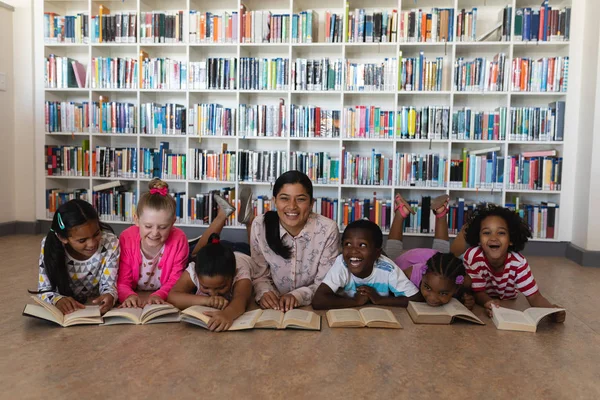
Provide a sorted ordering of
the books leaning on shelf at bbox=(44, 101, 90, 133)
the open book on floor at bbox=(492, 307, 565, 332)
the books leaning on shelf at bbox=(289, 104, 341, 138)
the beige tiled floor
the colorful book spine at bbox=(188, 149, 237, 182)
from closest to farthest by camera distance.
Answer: the beige tiled floor → the open book on floor at bbox=(492, 307, 565, 332) → the books leaning on shelf at bbox=(289, 104, 341, 138) → the colorful book spine at bbox=(188, 149, 237, 182) → the books leaning on shelf at bbox=(44, 101, 90, 133)

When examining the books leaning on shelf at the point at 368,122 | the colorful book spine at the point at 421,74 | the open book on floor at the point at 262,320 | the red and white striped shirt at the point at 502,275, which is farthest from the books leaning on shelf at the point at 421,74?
the open book on floor at the point at 262,320

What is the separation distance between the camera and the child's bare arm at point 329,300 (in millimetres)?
2312

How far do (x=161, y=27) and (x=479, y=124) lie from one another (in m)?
2.75

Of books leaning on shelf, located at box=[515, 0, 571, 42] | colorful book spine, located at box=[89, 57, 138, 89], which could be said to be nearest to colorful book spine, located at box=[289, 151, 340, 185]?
colorful book spine, located at box=[89, 57, 138, 89]

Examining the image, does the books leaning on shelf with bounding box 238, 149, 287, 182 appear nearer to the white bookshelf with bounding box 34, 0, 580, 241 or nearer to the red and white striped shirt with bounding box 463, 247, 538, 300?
the white bookshelf with bounding box 34, 0, 580, 241

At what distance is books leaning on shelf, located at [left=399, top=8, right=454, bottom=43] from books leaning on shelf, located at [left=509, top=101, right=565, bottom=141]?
805 millimetres

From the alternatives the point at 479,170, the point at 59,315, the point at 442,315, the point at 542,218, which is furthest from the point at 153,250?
the point at 542,218

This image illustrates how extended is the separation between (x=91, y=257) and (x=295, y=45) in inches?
104

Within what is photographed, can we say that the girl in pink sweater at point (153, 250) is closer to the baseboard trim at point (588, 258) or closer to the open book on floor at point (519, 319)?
the open book on floor at point (519, 319)

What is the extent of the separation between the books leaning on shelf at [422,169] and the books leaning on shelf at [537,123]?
1.96ft

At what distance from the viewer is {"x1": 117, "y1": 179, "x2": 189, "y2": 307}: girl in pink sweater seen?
7.76 ft

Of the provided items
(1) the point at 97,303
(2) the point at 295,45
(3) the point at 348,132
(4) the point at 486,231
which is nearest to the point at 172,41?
(2) the point at 295,45

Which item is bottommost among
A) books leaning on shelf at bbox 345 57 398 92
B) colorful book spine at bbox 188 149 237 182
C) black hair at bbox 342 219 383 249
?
black hair at bbox 342 219 383 249

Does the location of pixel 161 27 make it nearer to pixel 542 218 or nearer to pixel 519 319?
pixel 542 218
